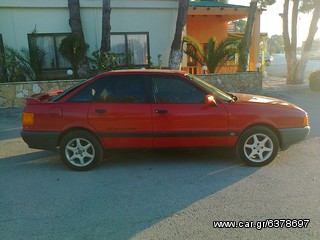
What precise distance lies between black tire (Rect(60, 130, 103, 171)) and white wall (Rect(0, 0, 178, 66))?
27.3ft

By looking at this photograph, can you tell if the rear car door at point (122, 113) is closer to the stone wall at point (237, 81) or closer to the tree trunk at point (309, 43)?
the stone wall at point (237, 81)

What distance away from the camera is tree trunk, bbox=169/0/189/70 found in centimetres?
1112

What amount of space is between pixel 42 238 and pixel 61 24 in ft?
34.0

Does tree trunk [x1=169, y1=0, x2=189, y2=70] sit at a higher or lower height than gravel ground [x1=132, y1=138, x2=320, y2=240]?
higher

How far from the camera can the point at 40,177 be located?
4270mm

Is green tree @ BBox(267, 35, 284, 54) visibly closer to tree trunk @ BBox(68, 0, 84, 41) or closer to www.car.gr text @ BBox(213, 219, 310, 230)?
tree trunk @ BBox(68, 0, 84, 41)

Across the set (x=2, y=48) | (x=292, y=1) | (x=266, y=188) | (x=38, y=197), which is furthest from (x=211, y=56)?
(x=38, y=197)

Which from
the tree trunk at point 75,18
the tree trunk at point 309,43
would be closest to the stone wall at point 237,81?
the tree trunk at point 309,43

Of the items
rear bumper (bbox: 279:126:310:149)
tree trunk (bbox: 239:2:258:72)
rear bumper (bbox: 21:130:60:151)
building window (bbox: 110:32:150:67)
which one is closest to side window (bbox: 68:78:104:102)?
rear bumper (bbox: 21:130:60:151)

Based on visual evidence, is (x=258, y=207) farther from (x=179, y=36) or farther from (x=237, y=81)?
(x=179, y=36)

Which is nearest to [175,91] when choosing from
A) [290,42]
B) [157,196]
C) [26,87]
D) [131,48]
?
[157,196]

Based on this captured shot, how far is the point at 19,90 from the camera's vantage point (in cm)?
989

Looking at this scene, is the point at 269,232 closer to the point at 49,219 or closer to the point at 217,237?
the point at 217,237

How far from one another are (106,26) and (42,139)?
7235mm
